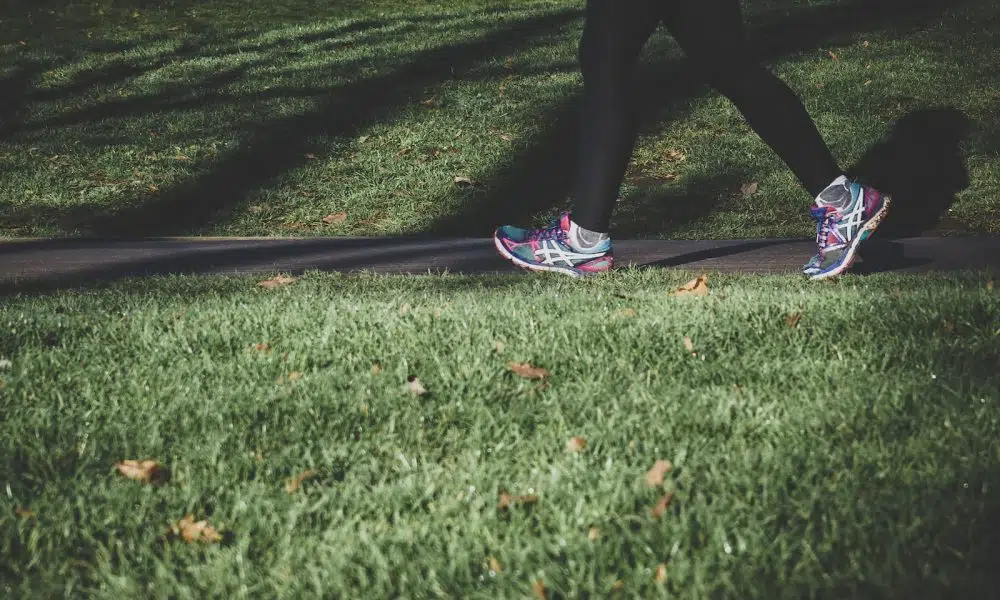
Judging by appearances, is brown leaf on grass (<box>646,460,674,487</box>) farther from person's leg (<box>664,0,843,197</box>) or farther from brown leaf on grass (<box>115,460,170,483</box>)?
person's leg (<box>664,0,843,197</box>)

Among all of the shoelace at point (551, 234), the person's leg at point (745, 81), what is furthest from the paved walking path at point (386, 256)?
the person's leg at point (745, 81)

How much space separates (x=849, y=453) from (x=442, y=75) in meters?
8.41

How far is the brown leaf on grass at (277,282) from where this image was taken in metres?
4.20

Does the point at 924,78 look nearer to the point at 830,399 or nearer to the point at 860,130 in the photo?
the point at 860,130

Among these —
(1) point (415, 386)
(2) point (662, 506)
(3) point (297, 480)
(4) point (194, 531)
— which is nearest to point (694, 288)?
(1) point (415, 386)

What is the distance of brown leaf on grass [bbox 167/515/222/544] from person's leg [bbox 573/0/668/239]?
231 centimetres

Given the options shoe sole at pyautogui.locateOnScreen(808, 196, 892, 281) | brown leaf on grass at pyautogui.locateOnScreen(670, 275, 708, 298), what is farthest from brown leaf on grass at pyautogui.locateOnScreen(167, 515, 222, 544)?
shoe sole at pyautogui.locateOnScreen(808, 196, 892, 281)

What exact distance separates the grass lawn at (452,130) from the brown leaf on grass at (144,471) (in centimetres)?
442

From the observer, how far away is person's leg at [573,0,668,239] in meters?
3.49

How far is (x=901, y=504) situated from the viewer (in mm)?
1779

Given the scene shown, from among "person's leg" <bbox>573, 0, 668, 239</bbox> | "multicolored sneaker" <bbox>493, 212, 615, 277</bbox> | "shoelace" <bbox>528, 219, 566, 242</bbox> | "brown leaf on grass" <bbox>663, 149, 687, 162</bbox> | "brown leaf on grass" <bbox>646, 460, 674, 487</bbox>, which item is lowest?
"brown leaf on grass" <bbox>663, 149, 687, 162</bbox>

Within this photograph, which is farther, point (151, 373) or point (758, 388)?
point (151, 373)

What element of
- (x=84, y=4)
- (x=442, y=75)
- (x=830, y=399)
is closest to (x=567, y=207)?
(x=442, y=75)

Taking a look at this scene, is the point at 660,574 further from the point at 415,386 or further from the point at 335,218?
the point at 335,218
